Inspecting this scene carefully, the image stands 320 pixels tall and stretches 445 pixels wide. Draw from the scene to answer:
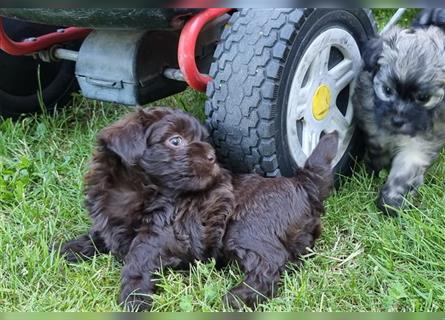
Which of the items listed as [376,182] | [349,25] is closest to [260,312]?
[376,182]

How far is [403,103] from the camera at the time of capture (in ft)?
10.5

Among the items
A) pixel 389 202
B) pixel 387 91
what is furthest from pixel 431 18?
pixel 389 202

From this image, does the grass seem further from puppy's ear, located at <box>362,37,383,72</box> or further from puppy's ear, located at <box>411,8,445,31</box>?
puppy's ear, located at <box>411,8,445,31</box>

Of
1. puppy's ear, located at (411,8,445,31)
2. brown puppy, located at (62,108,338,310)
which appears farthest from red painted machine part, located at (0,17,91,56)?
puppy's ear, located at (411,8,445,31)

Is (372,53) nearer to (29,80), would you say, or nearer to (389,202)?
(389,202)

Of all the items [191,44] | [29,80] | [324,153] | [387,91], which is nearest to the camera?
[191,44]

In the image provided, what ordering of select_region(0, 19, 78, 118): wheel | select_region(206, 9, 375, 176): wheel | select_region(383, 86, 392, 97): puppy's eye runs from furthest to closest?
select_region(0, 19, 78, 118): wheel, select_region(383, 86, 392, 97): puppy's eye, select_region(206, 9, 375, 176): wheel

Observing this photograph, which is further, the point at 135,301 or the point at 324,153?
the point at 324,153

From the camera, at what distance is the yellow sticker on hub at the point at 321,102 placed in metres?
3.18

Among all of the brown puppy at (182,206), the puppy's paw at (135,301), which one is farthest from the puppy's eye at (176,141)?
the puppy's paw at (135,301)

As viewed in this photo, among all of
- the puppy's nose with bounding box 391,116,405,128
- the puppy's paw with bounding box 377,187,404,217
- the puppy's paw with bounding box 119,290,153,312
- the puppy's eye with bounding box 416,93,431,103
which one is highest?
the puppy's eye with bounding box 416,93,431,103

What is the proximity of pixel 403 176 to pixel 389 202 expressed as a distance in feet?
0.53

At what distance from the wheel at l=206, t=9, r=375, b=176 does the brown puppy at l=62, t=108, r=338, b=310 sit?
0.38 ft

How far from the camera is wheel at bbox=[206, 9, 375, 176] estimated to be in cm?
288
